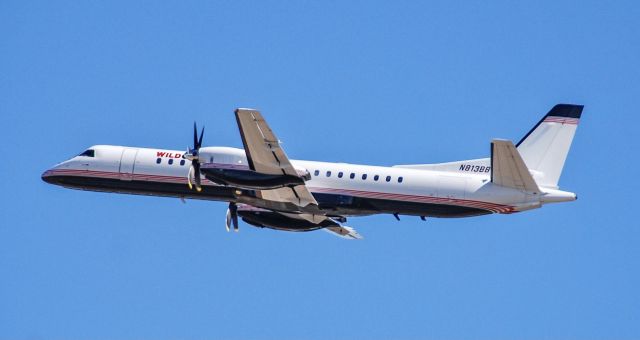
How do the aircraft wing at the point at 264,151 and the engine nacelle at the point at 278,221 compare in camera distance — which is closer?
the aircraft wing at the point at 264,151

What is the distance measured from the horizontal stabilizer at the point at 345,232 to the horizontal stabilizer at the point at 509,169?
396 inches

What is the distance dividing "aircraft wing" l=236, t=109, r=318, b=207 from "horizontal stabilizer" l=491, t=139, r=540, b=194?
7.49 metres

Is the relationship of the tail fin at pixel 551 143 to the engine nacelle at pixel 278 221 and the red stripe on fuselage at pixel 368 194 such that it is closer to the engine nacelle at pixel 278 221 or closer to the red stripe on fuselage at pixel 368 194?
the red stripe on fuselage at pixel 368 194

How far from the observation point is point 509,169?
41.8 m

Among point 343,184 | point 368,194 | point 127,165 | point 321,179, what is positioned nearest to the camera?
point 368,194

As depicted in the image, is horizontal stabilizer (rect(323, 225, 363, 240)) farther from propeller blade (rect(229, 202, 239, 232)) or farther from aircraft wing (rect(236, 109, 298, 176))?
aircraft wing (rect(236, 109, 298, 176))

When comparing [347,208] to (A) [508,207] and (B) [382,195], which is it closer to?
(B) [382,195]

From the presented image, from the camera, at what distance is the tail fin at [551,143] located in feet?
144

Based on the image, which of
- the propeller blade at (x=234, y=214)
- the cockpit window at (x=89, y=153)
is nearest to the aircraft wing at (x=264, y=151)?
the propeller blade at (x=234, y=214)

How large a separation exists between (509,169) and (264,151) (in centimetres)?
925

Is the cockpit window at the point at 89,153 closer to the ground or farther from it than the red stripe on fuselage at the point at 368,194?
farther from it

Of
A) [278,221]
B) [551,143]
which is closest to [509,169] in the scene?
[551,143]

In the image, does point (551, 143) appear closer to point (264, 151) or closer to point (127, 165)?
point (264, 151)

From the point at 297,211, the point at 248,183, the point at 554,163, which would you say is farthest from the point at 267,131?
the point at 554,163
